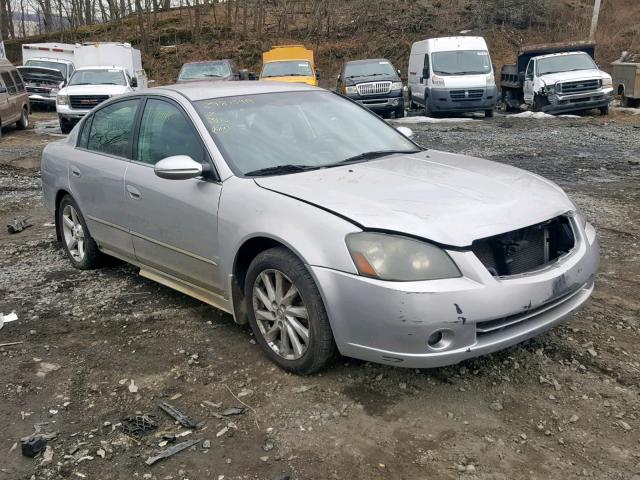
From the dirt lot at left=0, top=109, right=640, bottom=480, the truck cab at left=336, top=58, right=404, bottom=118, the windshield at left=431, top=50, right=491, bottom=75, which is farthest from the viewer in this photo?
the truck cab at left=336, top=58, right=404, bottom=118

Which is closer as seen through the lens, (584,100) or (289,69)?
(584,100)

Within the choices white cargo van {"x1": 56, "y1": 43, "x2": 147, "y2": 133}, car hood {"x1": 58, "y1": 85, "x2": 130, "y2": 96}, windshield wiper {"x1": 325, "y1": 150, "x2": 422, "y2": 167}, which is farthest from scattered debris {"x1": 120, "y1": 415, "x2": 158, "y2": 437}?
car hood {"x1": 58, "y1": 85, "x2": 130, "y2": 96}

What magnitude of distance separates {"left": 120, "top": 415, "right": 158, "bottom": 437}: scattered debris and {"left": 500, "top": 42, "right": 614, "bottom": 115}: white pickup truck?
57.3 ft

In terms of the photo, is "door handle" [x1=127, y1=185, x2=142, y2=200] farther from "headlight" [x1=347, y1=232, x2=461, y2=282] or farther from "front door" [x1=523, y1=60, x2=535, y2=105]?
"front door" [x1=523, y1=60, x2=535, y2=105]

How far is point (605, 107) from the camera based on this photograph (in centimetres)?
1847

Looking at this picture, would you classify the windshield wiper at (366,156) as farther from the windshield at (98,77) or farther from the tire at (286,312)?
the windshield at (98,77)

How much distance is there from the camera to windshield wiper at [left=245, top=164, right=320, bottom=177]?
4.00 m

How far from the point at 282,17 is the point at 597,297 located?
37.6 metres

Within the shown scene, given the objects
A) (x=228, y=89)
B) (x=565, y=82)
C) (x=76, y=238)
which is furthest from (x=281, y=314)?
(x=565, y=82)

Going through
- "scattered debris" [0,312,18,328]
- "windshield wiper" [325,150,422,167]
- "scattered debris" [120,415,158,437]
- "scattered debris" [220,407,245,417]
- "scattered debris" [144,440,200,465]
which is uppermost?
"windshield wiper" [325,150,422,167]

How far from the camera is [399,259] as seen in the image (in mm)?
3189

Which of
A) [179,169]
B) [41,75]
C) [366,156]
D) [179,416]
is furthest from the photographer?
[41,75]

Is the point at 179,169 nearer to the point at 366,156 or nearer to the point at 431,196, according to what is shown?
the point at 366,156

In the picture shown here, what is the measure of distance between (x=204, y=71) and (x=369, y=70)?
539 centimetres
